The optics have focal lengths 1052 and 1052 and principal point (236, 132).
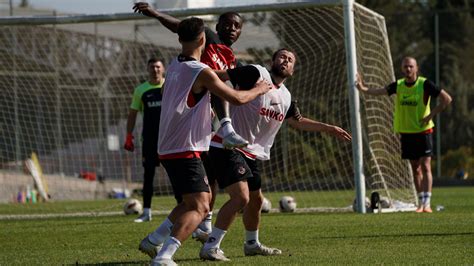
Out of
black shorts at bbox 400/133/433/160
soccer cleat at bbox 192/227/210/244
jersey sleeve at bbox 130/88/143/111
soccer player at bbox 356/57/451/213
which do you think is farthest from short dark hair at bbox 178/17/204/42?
black shorts at bbox 400/133/433/160

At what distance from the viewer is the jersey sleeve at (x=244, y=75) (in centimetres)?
750

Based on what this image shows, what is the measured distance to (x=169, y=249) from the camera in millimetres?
6969

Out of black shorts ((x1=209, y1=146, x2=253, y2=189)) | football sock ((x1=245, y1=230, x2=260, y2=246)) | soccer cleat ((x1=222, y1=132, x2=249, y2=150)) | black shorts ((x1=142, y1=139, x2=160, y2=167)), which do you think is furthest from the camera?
black shorts ((x1=142, y1=139, x2=160, y2=167))

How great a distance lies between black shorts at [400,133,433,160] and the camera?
14.8 metres

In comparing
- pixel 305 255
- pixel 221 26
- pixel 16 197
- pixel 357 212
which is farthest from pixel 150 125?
pixel 16 197

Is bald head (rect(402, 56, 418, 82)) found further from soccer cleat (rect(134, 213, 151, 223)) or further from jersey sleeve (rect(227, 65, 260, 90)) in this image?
jersey sleeve (rect(227, 65, 260, 90))

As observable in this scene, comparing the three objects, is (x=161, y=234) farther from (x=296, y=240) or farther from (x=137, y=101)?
(x=137, y=101)

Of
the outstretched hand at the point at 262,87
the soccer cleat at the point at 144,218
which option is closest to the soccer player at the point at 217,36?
the outstretched hand at the point at 262,87

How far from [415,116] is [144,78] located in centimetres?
906

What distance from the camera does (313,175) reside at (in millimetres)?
20531

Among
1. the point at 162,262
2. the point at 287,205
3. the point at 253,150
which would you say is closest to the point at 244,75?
the point at 253,150

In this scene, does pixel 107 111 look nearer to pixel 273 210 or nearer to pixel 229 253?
pixel 273 210

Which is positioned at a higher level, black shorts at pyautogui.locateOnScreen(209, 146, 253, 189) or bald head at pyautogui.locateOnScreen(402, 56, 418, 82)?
black shorts at pyautogui.locateOnScreen(209, 146, 253, 189)

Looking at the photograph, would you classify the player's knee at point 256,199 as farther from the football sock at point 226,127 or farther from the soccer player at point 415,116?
the soccer player at point 415,116
